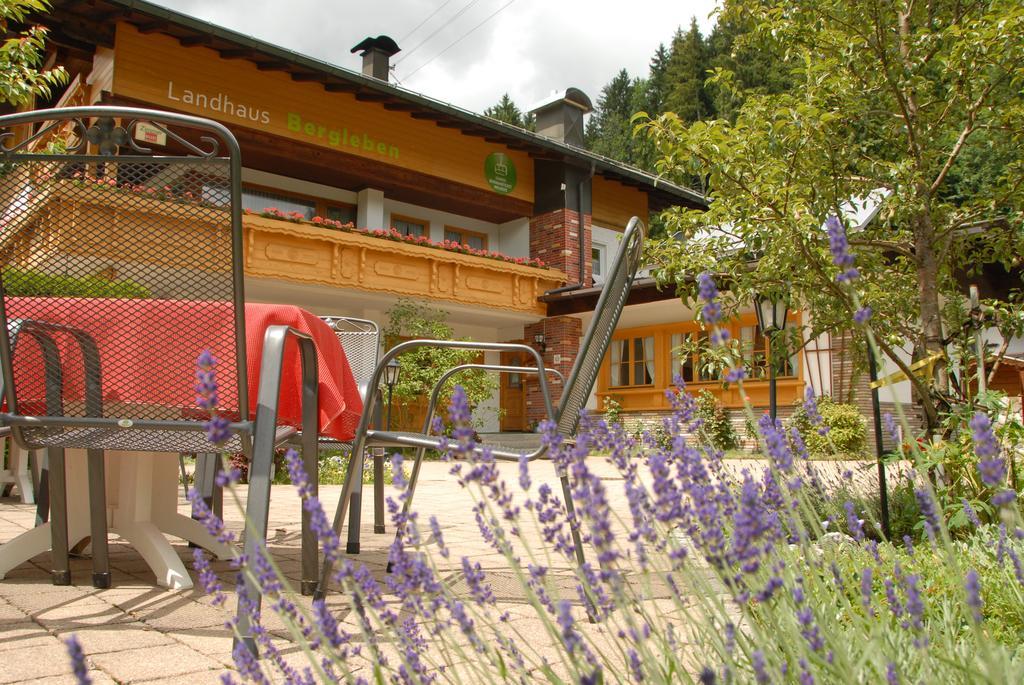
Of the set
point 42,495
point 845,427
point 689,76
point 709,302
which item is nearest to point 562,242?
point 845,427

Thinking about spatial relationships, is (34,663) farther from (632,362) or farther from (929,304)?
(632,362)

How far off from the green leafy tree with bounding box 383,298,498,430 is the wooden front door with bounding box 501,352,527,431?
3.14 metres

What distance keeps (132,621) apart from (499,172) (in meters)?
17.4

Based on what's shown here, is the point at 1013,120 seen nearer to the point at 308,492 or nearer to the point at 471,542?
the point at 471,542

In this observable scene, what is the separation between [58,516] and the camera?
2545 mm

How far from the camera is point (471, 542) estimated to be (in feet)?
12.9

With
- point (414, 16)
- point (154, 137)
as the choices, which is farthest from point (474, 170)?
point (414, 16)

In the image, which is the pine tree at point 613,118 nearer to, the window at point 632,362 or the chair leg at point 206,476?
the window at point 632,362

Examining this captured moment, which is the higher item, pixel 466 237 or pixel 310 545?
pixel 466 237

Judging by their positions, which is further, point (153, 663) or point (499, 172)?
point (499, 172)

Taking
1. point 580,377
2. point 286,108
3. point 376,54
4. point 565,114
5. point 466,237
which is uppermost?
point 376,54

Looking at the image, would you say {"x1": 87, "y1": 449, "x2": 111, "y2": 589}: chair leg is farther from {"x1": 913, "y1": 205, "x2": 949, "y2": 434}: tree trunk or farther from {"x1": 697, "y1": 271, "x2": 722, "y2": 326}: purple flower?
{"x1": 913, "y1": 205, "x2": 949, "y2": 434}: tree trunk

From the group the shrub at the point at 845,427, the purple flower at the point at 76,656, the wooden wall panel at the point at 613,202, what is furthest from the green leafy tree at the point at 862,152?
the wooden wall panel at the point at 613,202

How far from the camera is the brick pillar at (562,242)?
18969 mm
